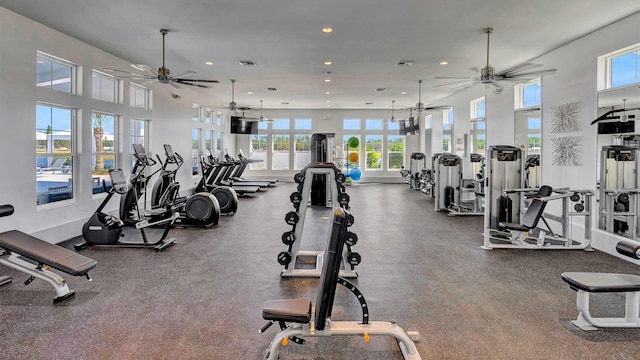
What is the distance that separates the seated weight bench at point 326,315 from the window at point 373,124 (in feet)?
46.3

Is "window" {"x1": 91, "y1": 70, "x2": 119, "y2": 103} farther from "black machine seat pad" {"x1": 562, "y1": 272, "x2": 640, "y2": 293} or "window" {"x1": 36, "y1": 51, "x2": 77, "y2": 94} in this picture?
"black machine seat pad" {"x1": 562, "y1": 272, "x2": 640, "y2": 293}

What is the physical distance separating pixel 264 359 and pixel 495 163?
4.94 m

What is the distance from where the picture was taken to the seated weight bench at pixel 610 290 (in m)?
2.75

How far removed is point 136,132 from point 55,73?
8.08 feet

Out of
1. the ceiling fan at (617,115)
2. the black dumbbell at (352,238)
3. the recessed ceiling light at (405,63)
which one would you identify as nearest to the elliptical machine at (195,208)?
the black dumbbell at (352,238)

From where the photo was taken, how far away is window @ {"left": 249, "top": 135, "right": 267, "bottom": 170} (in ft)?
53.5

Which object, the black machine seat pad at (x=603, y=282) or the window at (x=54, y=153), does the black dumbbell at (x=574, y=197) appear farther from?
the window at (x=54, y=153)

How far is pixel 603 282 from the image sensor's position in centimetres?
281

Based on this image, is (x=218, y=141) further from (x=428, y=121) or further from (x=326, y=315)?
(x=326, y=315)

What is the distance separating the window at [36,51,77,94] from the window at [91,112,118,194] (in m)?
0.66

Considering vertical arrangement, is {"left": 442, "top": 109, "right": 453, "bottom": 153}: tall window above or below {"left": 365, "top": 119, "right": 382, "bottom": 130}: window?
below

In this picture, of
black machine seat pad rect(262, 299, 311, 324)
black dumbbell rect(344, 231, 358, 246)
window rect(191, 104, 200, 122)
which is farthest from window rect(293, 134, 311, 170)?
black machine seat pad rect(262, 299, 311, 324)

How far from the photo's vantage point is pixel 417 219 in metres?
7.64

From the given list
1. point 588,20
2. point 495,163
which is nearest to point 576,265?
point 495,163
